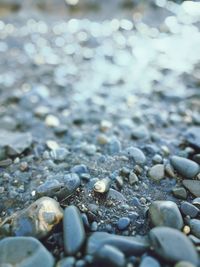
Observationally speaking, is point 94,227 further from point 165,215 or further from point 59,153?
point 59,153

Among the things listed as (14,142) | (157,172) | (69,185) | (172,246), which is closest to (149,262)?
(172,246)

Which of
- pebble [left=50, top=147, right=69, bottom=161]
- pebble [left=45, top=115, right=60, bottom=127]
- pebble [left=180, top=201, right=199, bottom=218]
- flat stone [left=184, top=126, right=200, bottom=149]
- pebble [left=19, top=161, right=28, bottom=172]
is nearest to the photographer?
pebble [left=180, top=201, right=199, bottom=218]

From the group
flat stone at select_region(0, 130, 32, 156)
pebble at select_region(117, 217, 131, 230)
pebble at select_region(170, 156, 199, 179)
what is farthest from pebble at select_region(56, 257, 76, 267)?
flat stone at select_region(0, 130, 32, 156)

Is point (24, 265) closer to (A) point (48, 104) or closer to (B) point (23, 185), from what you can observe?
(B) point (23, 185)

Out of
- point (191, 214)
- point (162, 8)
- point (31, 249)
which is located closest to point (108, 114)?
point (191, 214)

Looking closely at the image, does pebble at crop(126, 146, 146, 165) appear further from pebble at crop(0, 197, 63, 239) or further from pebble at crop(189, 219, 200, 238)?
pebble at crop(0, 197, 63, 239)

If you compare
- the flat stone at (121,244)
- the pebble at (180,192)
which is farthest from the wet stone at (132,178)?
the flat stone at (121,244)
